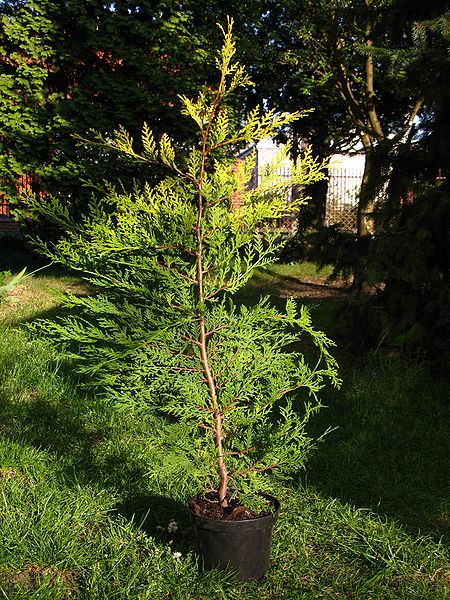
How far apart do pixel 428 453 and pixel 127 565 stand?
245 centimetres

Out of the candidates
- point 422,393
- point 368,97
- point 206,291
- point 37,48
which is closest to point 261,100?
point 368,97

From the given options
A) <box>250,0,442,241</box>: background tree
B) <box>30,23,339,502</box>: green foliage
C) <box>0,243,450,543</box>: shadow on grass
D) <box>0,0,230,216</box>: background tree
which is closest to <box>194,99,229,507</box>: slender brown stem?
<box>30,23,339,502</box>: green foliage

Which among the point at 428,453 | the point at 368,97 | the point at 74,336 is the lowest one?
the point at 428,453

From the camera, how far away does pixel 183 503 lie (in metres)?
3.77

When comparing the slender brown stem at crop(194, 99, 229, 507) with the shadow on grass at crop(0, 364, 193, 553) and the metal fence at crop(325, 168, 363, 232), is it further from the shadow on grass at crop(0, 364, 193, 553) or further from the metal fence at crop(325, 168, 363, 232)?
the metal fence at crop(325, 168, 363, 232)

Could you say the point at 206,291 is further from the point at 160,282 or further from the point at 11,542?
the point at 11,542

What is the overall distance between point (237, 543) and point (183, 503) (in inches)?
36.2

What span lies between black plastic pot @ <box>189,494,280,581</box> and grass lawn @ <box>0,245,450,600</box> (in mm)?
60

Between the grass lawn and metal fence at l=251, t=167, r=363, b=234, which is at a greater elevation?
metal fence at l=251, t=167, r=363, b=234

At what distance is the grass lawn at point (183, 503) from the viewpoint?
2963 mm

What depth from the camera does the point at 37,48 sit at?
11.7 m

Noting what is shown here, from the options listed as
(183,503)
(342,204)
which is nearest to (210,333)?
(183,503)

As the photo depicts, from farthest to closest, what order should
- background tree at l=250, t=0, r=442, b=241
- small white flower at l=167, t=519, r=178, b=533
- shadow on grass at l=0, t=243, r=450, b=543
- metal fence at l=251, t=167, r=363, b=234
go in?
metal fence at l=251, t=167, r=363, b=234 < background tree at l=250, t=0, r=442, b=241 < shadow on grass at l=0, t=243, r=450, b=543 < small white flower at l=167, t=519, r=178, b=533

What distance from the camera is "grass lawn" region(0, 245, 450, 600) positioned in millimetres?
2963
